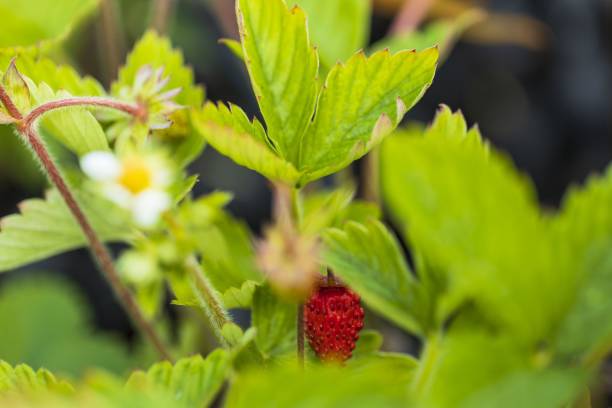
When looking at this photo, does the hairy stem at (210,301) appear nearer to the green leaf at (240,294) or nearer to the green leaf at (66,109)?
the green leaf at (240,294)

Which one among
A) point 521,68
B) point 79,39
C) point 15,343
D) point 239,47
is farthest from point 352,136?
point 521,68

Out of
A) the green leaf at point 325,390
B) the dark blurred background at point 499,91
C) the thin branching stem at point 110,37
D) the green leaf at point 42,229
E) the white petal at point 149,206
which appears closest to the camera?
the green leaf at point 325,390

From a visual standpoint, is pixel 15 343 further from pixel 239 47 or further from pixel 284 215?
pixel 284 215

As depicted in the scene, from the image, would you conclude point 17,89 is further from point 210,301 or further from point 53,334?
point 53,334

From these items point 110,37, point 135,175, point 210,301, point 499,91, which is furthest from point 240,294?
point 499,91

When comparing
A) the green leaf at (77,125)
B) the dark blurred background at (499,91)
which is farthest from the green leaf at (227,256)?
the dark blurred background at (499,91)

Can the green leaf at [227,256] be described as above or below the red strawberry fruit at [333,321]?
above
